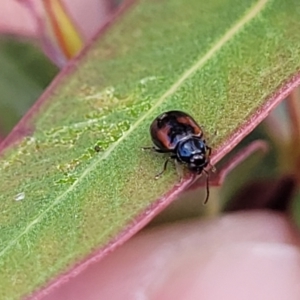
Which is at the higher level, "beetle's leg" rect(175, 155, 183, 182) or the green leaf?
the green leaf

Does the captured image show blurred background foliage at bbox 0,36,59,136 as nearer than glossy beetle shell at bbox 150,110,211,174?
No

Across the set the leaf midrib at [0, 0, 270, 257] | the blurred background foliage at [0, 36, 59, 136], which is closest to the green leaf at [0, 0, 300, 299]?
the leaf midrib at [0, 0, 270, 257]

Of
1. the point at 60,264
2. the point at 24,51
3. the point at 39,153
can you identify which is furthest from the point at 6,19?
the point at 60,264

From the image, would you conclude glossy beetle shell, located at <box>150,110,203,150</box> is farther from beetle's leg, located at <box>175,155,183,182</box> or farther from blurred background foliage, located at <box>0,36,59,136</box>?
blurred background foliage, located at <box>0,36,59,136</box>

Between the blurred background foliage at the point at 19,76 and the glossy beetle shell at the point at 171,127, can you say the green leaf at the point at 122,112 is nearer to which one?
the glossy beetle shell at the point at 171,127

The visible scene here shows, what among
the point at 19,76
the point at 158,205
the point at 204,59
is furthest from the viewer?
the point at 19,76

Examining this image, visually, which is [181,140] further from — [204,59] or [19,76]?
[19,76]

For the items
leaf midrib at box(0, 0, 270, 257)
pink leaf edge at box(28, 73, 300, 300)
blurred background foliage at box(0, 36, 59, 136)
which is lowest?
pink leaf edge at box(28, 73, 300, 300)

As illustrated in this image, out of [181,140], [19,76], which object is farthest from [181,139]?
[19,76]

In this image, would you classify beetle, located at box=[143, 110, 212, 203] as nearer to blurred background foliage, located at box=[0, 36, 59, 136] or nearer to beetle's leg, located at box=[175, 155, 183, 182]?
beetle's leg, located at box=[175, 155, 183, 182]
